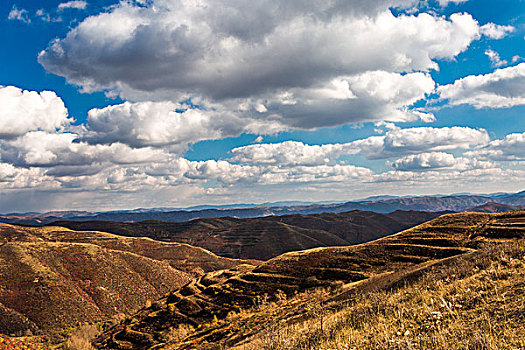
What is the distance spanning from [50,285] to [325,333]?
399ft

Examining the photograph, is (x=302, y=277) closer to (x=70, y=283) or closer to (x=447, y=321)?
(x=447, y=321)

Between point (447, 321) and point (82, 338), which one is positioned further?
point (82, 338)

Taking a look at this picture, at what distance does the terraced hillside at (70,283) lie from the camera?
88000 mm

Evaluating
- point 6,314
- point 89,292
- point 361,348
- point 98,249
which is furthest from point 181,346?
point 98,249

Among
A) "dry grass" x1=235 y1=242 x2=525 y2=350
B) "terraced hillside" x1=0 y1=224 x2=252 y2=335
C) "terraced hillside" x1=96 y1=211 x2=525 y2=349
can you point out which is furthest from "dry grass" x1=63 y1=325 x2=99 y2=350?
"dry grass" x1=235 y1=242 x2=525 y2=350

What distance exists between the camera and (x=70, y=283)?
111438mm

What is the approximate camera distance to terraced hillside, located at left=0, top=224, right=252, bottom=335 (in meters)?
88.0

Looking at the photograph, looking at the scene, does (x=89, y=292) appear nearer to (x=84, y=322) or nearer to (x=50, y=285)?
(x=50, y=285)

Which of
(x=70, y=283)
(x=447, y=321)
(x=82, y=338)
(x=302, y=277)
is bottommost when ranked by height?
(x=82, y=338)

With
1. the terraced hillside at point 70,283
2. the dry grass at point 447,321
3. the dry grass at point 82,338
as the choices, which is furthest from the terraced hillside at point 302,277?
the terraced hillside at point 70,283

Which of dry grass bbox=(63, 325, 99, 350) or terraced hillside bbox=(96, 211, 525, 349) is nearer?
terraced hillside bbox=(96, 211, 525, 349)

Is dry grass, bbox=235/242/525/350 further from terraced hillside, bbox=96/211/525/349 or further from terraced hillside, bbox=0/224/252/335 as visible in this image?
terraced hillside, bbox=0/224/252/335

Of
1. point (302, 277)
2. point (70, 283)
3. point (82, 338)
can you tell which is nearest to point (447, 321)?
point (302, 277)

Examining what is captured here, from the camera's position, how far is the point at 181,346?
38.7 meters
